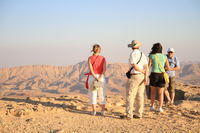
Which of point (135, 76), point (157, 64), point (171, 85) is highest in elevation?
point (157, 64)

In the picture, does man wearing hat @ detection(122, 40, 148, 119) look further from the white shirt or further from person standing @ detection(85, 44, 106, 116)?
person standing @ detection(85, 44, 106, 116)

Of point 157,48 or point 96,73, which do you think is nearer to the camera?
point 96,73

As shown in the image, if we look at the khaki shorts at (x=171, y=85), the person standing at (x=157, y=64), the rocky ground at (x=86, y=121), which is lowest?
the rocky ground at (x=86, y=121)

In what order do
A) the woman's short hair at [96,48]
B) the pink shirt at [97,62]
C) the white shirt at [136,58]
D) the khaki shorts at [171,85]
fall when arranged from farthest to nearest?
the khaki shorts at [171,85], the pink shirt at [97,62], the woman's short hair at [96,48], the white shirt at [136,58]

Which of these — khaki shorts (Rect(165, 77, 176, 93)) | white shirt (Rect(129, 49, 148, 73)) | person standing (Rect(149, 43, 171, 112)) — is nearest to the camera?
white shirt (Rect(129, 49, 148, 73))

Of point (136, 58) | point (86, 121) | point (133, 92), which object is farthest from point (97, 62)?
point (86, 121)

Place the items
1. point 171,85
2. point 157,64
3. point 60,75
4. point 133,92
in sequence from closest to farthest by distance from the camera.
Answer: point 133,92 → point 157,64 → point 171,85 → point 60,75

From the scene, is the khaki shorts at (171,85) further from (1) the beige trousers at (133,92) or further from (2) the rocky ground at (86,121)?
(1) the beige trousers at (133,92)

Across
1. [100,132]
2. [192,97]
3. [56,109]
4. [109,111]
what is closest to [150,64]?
[109,111]

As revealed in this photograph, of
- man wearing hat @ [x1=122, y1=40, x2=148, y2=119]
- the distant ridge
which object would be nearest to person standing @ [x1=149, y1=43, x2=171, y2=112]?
man wearing hat @ [x1=122, y1=40, x2=148, y2=119]

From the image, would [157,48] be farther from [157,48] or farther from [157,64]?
[157,64]

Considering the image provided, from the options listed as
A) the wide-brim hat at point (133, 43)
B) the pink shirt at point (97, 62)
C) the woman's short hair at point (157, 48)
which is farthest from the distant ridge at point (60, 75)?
the wide-brim hat at point (133, 43)

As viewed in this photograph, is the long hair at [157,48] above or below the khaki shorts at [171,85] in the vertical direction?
above

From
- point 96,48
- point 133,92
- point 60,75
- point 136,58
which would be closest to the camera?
point 136,58
